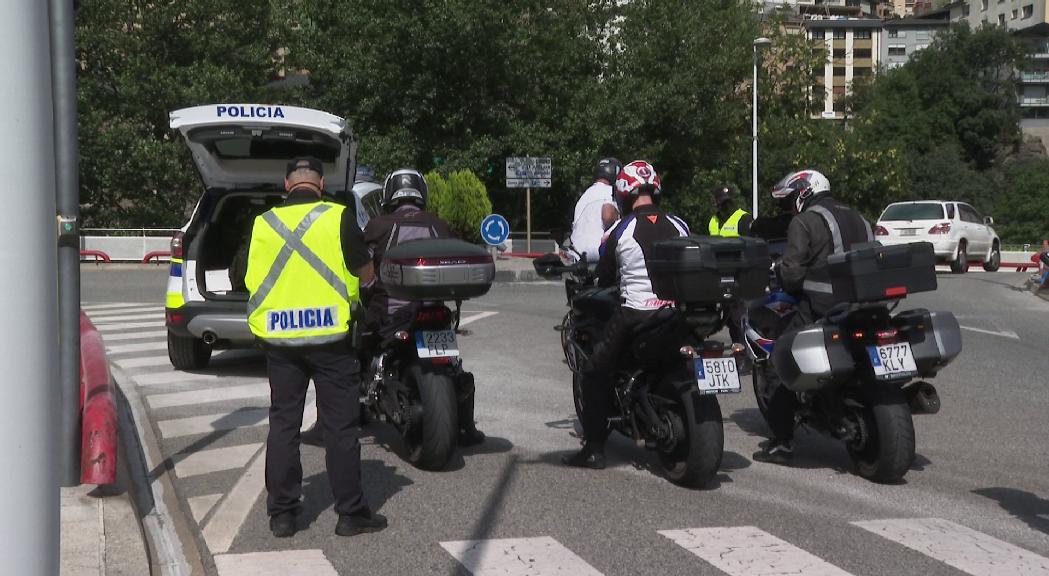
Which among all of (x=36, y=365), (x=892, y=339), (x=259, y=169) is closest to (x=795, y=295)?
(x=892, y=339)

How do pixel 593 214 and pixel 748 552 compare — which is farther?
pixel 593 214

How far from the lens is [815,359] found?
6539 mm

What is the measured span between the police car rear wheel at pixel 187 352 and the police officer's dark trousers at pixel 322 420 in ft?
18.1

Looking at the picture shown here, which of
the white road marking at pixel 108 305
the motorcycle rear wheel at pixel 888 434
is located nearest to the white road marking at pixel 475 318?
the white road marking at pixel 108 305

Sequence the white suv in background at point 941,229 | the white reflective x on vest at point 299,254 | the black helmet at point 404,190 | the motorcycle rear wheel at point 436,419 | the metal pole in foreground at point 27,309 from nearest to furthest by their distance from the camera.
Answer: the metal pole in foreground at point 27,309
the white reflective x on vest at point 299,254
the motorcycle rear wheel at point 436,419
the black helmet at point 404,190
the white suv in background at point 941,229

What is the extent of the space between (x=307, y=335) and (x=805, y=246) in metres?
3.03

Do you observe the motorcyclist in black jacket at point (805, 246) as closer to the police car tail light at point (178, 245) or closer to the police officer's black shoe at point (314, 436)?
the police officer's black shoe at point (314, 436)

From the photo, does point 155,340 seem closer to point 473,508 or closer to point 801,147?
point 473,508

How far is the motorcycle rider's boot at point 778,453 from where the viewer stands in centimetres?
728

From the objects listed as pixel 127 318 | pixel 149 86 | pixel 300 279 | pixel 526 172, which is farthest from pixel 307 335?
pixel 149 86

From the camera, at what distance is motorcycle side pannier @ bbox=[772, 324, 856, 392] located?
6527 mm

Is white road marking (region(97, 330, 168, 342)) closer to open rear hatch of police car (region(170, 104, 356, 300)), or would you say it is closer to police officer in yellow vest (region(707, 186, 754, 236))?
open rear hatch of police car (region(170, 104, 356, 300))

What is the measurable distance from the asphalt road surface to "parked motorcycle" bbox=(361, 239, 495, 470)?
263 millimetres

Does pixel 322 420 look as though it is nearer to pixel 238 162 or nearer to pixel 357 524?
pixel 357 524
